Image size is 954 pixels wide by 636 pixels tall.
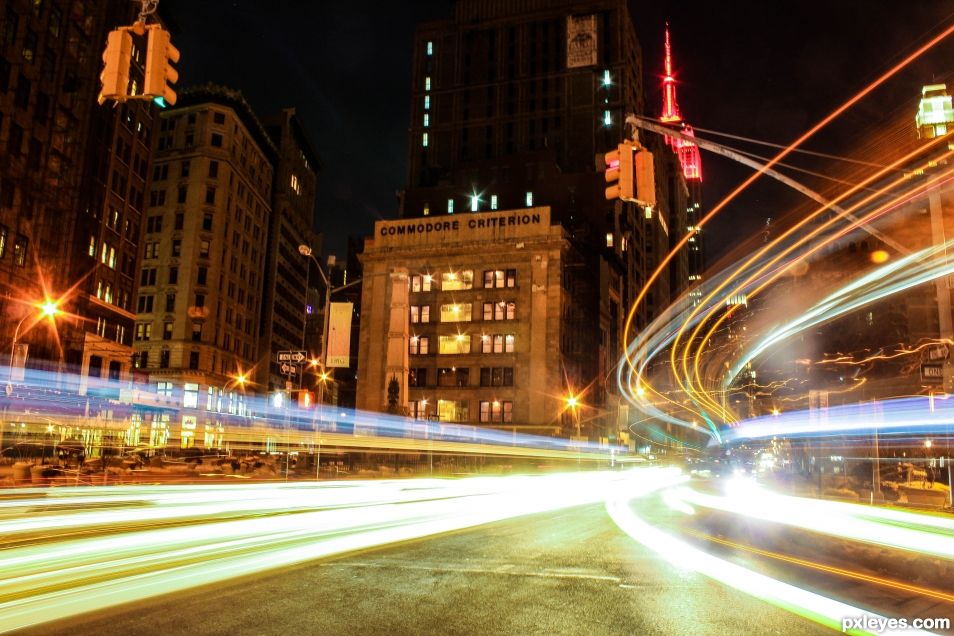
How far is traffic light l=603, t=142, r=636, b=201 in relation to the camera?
1295 centimetres

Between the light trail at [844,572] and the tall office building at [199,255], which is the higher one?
the tall office building at [199,255]

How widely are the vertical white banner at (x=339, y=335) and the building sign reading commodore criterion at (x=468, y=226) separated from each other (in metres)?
52.9

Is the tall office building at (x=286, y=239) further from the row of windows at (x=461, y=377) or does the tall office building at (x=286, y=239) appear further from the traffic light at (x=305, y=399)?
the traffic light at (x=305, y=399)

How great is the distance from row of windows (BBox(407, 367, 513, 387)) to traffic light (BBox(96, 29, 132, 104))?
207ft

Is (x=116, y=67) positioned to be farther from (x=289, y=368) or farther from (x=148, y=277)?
(x=148, y=277)

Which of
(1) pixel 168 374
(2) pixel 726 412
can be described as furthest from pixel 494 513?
(1) pixel 168 374

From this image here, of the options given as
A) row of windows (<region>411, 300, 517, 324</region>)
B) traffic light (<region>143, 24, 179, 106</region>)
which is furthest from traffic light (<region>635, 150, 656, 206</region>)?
row of windows (<region>411, 300, 517, 324</region>)

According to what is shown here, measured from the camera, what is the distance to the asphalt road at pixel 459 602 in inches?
263

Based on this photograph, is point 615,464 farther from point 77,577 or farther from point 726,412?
point 77,577

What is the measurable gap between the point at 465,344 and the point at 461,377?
352cm

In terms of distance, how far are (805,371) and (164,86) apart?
4302 centimetres

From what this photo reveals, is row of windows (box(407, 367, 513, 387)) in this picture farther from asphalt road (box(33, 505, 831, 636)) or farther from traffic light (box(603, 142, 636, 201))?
asphalt road (box(33, 505, 831, 636))

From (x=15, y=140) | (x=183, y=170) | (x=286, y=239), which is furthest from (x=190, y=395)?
(x=15, y=140)

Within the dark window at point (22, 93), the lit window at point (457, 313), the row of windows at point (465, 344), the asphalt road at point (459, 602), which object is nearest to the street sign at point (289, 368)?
the asphalt road at point (459, 602)
